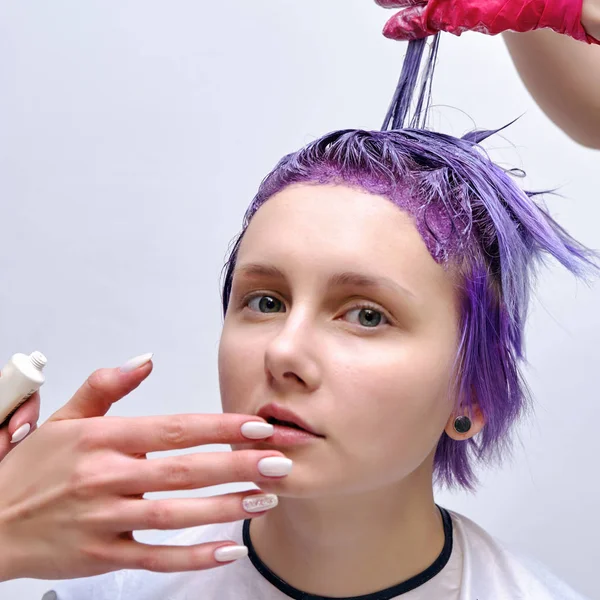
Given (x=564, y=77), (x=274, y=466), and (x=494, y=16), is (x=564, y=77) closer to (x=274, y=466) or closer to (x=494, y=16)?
(x=494, y=16)

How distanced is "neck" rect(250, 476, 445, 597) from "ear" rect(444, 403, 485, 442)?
12 centimetres

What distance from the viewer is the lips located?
111 cm

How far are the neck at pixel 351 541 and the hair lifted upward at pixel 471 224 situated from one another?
0.66 feet

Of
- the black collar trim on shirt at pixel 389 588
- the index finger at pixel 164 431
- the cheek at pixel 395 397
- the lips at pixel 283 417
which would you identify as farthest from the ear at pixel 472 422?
the index finger at pixel 164 431

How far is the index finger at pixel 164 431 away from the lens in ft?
3.37

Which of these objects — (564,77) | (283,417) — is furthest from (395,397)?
Answer: (564,77)

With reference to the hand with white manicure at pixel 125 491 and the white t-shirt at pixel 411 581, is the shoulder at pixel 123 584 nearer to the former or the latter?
the white t-shirt at pixel 411 581

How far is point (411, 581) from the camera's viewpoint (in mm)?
1363

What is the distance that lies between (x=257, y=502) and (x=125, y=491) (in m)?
0.16

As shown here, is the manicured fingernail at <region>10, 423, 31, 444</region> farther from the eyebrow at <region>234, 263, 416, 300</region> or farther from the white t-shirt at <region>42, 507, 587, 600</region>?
the eyebrow at <region>234, 263, 416, 300</region>

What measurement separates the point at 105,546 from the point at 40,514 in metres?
0.10

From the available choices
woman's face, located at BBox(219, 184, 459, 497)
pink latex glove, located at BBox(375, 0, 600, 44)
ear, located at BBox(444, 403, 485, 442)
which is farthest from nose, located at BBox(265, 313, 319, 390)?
pink latex glove, located at BBox(375, 0, 600, 44)

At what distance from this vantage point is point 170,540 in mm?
1578

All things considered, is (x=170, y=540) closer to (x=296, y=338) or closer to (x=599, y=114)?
(x=296, y=338)
